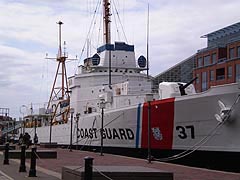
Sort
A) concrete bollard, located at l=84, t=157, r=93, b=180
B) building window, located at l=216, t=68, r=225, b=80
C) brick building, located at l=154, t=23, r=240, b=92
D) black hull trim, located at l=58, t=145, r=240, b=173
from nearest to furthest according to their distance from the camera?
concrete bollard, located at l=84, t=157, r=93, b=180, black hull trim, located at l=58, t=145, r=240, b=173, brick building, located at l=154, t=23, r=240, b=92, building window, located at l=216, t=68, r=225, b=80

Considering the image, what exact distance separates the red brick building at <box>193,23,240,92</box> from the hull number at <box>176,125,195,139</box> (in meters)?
38.4

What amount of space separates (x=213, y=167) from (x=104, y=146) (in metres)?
11.7

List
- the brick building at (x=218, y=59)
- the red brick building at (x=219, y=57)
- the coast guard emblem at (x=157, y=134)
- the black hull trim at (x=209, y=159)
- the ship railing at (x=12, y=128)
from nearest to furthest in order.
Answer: the black hull trim at (x=209, y=159) < the coast guard emblem at (x=157, y=134) < the brick building at (x=218, y=59) < the red brick building at (x=219, y=57) < the ship railing at (x=12, y=128)

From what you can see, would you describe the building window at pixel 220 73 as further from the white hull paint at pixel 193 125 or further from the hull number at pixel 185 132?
the hull number at pixel 185 132

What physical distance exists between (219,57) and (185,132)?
49.0 metres

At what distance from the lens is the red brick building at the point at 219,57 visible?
2367 inches

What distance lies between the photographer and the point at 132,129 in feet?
79.6

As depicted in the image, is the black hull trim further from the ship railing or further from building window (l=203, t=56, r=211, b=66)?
building window (l=203, t=56, r=211, b=66)

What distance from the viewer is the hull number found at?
1895cm

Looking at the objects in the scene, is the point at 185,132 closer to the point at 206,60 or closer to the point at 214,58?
the point at 214,58

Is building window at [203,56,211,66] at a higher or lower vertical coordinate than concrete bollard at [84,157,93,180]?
higher

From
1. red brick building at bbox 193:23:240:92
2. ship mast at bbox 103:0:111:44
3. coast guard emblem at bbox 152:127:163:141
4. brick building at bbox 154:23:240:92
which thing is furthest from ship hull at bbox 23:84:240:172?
red brick building at bbox 193:23:240:92

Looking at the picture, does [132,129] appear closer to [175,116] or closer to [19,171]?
[175,116]

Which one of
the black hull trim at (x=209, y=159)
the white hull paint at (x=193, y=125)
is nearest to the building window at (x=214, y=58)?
the white hull paint at (x=193, y=125)
